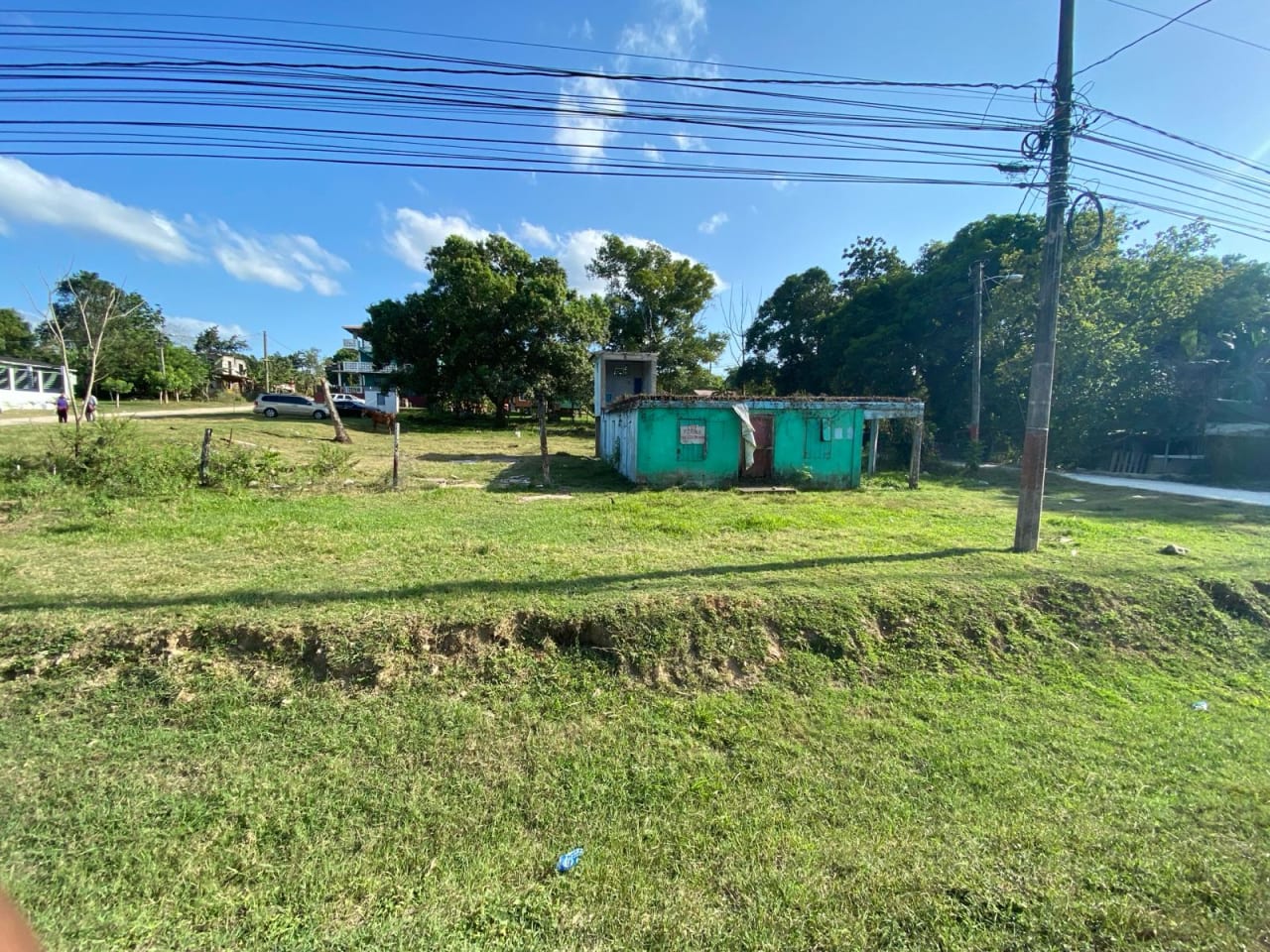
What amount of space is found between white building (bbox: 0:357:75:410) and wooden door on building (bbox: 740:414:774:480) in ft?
109

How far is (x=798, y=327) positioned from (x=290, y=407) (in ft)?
102

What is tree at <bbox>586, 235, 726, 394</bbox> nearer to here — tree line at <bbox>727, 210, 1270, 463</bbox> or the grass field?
tree line at <bbox>727, 210, 1270, 463</bbox>

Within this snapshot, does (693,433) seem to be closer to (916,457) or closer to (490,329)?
(916,457)

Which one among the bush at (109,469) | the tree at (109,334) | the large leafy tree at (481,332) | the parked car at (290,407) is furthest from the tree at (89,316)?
the bush at (109,469)

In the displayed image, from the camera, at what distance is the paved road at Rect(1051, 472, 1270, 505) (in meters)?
11.8

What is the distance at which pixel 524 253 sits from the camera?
107 ft

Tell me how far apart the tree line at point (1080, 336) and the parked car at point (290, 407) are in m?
28.9

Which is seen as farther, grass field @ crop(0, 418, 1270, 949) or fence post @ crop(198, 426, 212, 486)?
fence post @ crop(198, 426, 212, 486)

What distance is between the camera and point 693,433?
504 inches

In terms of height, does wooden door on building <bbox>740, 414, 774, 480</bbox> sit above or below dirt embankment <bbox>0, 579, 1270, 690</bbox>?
above

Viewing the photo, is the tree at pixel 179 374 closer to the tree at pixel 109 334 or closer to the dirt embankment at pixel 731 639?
the tree at pixel 109 334

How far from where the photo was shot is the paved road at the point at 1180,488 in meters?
11.8

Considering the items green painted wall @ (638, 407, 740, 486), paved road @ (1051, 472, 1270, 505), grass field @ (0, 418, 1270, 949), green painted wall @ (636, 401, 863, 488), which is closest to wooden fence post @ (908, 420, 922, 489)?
green painted wall @ (636, 401, 863, 488)

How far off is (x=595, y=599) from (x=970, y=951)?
306 centimetres
